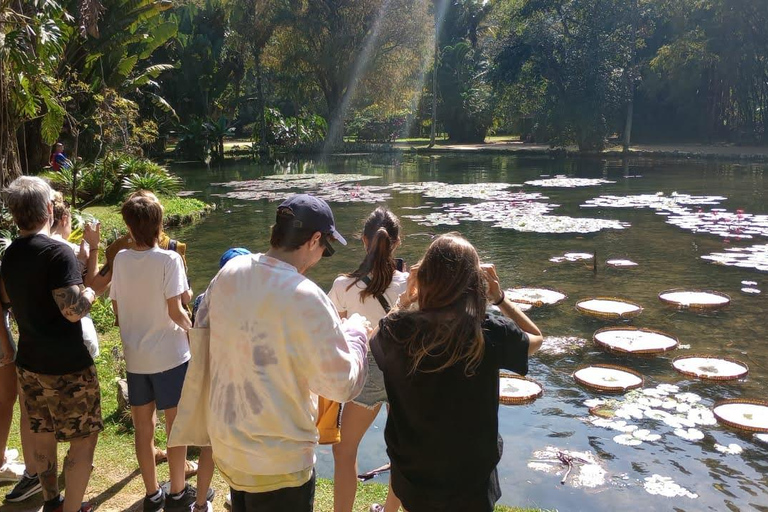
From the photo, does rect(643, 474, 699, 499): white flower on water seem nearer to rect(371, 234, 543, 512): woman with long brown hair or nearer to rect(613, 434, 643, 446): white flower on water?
rect(613, 434, 643, 446): white flower on water

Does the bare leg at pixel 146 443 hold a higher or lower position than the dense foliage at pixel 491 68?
lower

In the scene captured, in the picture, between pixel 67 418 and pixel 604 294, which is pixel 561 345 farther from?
pixel 67 418

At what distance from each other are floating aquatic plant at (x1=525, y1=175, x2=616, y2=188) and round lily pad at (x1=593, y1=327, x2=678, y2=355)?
49.1ft

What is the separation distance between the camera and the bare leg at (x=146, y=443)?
11.2 feet

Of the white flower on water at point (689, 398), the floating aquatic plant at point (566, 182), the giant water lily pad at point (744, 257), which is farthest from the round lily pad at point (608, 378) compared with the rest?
the floating aquatic plant at point (566, 182)

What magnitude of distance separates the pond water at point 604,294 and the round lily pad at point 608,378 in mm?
97

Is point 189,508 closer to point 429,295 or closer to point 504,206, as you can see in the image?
point 429,295

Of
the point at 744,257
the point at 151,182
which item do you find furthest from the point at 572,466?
the point at 151,182

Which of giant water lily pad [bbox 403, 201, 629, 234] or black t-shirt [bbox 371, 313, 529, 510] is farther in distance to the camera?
giant water lily pad [bbox 403, 201, 629, 234]

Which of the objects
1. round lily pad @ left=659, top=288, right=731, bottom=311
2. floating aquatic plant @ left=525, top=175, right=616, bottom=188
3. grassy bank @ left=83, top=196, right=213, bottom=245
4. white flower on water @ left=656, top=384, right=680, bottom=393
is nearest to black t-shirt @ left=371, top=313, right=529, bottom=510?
white flower on water @ left=656, top=384, right=680, bottom=393

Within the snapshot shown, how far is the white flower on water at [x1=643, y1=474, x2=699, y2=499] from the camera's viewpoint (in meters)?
4.41

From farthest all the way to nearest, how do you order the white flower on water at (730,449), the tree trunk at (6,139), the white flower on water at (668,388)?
the tree trunk at (6,139)
the white flower on water at (668,388)
the white flower on water at (730,449)

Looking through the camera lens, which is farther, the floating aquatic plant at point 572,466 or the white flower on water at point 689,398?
the white flower on water at point 689,398

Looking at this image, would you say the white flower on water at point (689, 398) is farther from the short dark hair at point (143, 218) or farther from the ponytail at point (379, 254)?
the short dark hair at point (143, 218)
